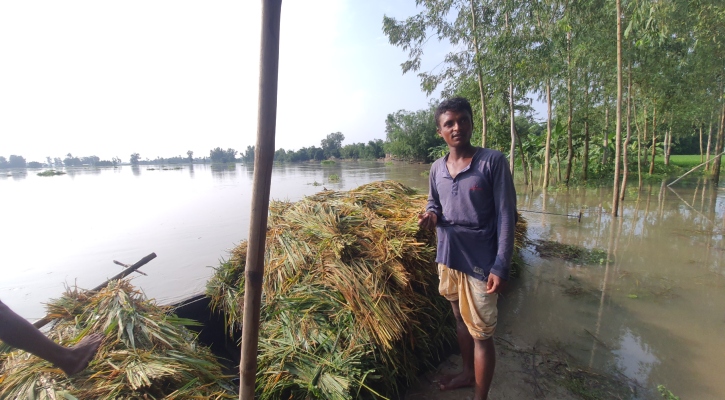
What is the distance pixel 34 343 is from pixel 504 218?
7.49 ft

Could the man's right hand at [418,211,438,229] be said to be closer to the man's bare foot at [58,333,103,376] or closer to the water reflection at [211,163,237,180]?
the man's bare foot at [58,333,103,376]

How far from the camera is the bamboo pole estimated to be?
0.81 meters

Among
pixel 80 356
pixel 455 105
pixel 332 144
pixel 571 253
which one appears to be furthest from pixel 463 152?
pixel 332 144

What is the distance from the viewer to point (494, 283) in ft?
5.22

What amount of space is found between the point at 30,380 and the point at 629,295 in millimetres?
4764

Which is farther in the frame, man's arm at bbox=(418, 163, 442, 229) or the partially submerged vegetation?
the partially submerged vegetation

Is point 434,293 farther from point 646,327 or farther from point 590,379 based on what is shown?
point 646,327

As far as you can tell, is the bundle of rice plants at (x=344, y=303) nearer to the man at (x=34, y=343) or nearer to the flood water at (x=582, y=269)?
the man at (x=34, y=343)

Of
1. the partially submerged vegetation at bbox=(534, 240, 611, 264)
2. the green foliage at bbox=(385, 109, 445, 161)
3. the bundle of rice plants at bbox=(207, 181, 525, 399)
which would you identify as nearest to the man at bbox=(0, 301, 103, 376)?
the bundle of rice plants at bbox=(207, 181, 525, 399)

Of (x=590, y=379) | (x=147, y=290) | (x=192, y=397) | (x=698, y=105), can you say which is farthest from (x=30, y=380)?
(x=698, y=105)

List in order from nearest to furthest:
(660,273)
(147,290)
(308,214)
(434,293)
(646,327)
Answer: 1. (434,293)
2. (646,327)
3. (308,214)
4. (660,273)
5. (147,290)

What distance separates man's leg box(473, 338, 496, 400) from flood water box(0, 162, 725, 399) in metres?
1.08

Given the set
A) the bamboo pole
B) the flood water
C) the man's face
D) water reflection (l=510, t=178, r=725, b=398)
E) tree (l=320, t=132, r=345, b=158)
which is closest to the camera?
the bamboo pole

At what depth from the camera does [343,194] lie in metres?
3.59
